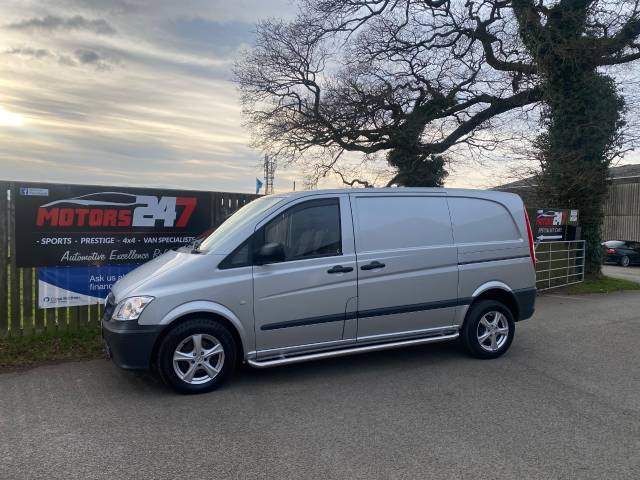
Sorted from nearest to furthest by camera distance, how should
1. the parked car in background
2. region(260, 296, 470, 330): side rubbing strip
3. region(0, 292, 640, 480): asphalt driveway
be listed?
region(0, 292, 640, 480): asphalt driveway
region(260, 296, 470, 330): side rubbing strip
the parked car in background

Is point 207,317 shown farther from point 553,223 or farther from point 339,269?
point 553,223

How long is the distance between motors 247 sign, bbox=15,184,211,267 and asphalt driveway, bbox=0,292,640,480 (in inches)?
69.9

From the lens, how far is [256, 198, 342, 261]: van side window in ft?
18.3

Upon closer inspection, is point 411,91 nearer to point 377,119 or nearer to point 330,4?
point 377,119

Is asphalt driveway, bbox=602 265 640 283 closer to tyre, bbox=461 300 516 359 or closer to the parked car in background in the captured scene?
the parked car in background

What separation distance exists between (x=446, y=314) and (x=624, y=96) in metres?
13.2

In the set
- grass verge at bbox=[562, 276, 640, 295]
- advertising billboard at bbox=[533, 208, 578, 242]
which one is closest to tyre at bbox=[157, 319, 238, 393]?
advertising billboard at bbox=[533, 208, 578, 242]

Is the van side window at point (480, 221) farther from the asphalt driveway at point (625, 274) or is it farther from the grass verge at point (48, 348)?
the asphalt driveway at point (625, 274)

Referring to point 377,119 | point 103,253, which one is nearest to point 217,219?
point 103,253

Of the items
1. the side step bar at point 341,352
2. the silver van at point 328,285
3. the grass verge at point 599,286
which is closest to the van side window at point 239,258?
the silver van at point 328,285

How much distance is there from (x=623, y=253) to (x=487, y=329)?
26.5m

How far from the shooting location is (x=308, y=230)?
5.68m

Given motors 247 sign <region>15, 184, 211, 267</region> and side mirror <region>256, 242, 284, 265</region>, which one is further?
motors 247 sign <region>15, 184, 211, 267</region>

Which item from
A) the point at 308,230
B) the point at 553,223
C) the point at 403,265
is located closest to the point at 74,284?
the point at 308,230
